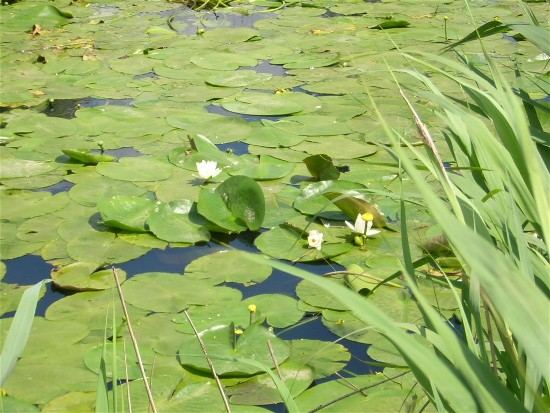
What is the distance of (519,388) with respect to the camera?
3.02 feet

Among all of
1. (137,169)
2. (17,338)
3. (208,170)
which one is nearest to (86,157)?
(137,169)

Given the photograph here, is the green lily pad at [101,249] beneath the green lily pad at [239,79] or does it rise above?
above

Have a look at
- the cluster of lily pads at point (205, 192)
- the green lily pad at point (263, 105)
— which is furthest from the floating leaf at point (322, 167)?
the green lily pad at point (263, 105)

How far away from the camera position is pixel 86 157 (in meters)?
2.78

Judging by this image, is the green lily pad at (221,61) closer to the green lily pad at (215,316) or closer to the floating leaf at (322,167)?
the floating leaf at (322,167)

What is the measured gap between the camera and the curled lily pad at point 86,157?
277cm

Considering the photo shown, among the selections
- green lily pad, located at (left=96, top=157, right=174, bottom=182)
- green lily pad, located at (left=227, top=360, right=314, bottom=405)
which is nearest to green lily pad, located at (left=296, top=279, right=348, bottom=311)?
green lily pad, located at (left=227, top=360, right=314, bottom=405)

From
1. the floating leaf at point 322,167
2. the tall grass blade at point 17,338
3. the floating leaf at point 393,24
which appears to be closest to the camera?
the tall grass blade at point 17,338

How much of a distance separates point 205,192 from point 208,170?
0.22 m

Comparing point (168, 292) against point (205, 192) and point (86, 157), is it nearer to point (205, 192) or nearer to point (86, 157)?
point (205, 192)

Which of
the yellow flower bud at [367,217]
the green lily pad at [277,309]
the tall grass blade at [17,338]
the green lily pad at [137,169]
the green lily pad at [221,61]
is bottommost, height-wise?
the green lily pad at [221,61]

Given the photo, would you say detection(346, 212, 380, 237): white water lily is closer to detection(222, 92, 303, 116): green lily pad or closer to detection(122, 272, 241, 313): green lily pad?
detection(122, 272, 241, 313): green lily pad

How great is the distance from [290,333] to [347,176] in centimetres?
88

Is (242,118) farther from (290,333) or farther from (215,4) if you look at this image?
(215,4)
